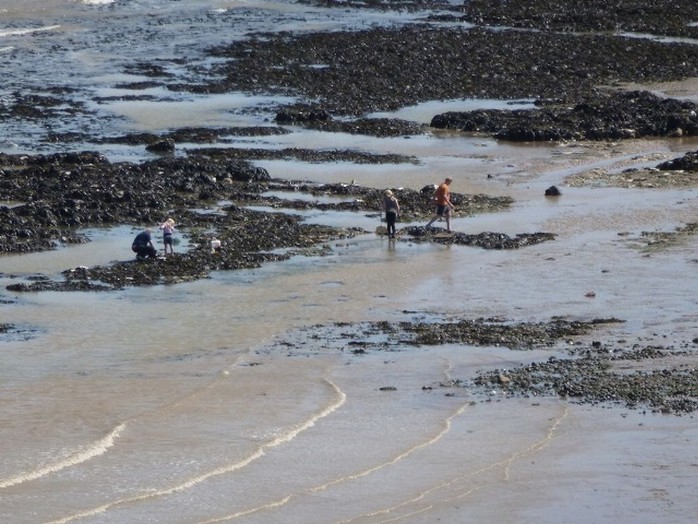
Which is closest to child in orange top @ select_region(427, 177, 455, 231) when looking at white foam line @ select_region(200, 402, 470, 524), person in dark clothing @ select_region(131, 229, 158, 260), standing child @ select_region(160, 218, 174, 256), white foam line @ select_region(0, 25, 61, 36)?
standing child @ select_region(160, 218, 174, 256)

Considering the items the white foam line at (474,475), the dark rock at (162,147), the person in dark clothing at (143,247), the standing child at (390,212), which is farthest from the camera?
the dark rock at (162,147)

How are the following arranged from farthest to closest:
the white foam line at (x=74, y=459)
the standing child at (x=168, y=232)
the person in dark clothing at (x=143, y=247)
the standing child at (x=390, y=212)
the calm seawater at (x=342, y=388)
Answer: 1. the standing child at (x=390, y=212)
2. the standing child at (x=168, y=232)
3. the person in dark clothing at (x=143, y=247)
4. the white foam line at (x=74, y=459)
5. the calm seawater at (x=342, y=388)

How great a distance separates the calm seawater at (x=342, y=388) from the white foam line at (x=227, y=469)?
32 millimetres

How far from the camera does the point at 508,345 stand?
17.4 metres

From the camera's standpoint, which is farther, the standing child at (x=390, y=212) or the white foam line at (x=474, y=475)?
the standing child at (x=390, y=212)

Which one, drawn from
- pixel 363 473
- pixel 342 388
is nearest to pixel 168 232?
pixel 342 388

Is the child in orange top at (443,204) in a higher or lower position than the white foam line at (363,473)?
higher

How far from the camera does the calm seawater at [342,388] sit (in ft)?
40.7

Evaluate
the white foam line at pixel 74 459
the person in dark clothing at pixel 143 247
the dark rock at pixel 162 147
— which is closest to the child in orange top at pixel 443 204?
the person in dark clothing at pixel 143 247

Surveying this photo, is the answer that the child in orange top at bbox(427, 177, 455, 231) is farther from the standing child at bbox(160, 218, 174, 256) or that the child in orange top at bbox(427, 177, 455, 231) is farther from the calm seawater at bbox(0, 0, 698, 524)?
the standing child at bbox(160, 218, 174, 256)

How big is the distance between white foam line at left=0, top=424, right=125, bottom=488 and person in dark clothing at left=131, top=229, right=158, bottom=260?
7539 mm

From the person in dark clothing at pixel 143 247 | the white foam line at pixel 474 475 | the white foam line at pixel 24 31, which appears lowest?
the white foam line at pixel 474 475

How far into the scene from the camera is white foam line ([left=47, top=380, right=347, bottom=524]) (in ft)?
39.5

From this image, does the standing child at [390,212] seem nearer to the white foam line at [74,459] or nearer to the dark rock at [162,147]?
the dark rock at [162,147]
